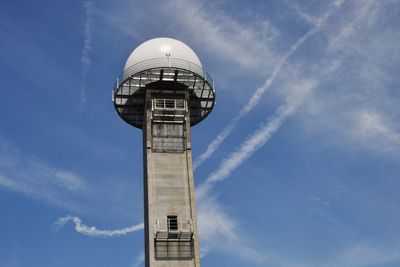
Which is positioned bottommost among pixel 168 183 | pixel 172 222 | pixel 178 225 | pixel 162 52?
pixel 178 225

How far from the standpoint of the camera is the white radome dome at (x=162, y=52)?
212ft

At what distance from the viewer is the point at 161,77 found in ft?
211

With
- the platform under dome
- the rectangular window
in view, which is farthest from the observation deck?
the rectangular window

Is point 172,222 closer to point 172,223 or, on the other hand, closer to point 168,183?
point 172,223

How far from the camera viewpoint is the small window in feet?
189

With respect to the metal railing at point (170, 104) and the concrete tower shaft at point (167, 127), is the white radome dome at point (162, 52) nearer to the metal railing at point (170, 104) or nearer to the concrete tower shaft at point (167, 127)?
the concrete tower shaft at point (167, 127)

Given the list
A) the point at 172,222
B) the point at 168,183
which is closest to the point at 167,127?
the point at 168,183

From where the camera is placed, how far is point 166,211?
58312 millimetres

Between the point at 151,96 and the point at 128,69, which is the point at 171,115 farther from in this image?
the point at 128,69

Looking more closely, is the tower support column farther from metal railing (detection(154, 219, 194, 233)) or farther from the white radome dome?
the white radome dome

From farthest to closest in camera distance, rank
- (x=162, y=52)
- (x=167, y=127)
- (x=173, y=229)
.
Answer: (x=162, y=52), (x=167, y=127), (x=173, y=229)

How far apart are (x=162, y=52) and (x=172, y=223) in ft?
63.0

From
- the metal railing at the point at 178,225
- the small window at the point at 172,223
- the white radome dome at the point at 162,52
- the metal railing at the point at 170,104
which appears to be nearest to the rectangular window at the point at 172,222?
the small window at the point at 172,223

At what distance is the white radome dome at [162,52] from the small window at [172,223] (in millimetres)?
16776
